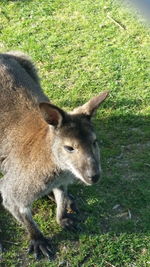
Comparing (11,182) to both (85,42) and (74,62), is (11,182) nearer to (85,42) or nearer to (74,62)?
(74,62)

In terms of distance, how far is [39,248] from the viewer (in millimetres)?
3600

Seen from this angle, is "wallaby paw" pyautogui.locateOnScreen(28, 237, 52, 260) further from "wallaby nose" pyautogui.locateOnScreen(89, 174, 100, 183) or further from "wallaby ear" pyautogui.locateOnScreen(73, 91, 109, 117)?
"wallaby ear" pyautogui.locateOnScreen(73, 91, 109, 117)

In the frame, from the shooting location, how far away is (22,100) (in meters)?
3.77

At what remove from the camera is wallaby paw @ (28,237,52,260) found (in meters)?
3.57

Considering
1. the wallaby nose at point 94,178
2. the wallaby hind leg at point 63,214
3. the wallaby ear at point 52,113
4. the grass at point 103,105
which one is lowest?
the grass at point 103,105

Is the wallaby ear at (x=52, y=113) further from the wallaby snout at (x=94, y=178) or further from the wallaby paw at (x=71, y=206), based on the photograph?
the wallaby paw at (x=71, y=206)

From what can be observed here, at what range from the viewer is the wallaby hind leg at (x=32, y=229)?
11.7ft

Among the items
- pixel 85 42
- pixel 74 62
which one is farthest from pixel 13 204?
pixel 85 42

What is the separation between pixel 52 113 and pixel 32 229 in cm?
100

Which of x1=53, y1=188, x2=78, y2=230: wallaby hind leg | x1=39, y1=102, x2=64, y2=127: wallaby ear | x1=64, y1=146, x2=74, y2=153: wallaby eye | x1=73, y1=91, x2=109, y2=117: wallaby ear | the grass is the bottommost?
the grass

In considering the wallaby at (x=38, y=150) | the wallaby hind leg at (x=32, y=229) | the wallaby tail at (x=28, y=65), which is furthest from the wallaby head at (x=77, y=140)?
the wallaby tail at (x=28, y=65)

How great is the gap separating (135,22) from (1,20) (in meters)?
1.83

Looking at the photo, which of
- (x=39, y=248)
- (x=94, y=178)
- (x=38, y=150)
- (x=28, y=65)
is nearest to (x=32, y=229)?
(x=39, y=248)

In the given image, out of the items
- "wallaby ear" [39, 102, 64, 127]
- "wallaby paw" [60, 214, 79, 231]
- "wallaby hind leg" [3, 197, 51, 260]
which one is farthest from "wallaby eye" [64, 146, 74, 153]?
"wallaby paw" [60, 214, 79, 231]
